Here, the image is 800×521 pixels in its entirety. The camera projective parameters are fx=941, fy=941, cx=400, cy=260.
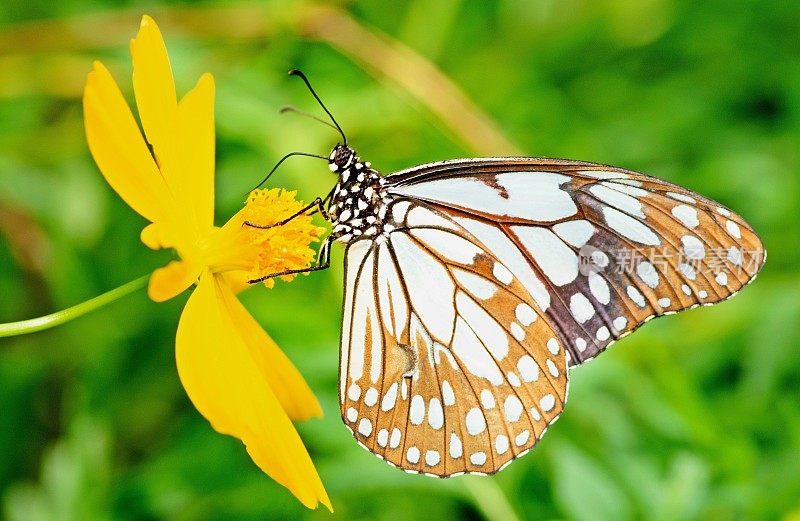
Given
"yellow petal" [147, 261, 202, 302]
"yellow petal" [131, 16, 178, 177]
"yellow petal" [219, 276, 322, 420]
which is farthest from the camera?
"yellow petal" [219, 276, 322, 420]

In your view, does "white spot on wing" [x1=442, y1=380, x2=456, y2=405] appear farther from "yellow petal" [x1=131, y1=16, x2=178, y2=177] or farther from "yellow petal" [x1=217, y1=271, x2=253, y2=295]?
"yellow petal" [x1=131, y1=16, x2=178, y2=177]

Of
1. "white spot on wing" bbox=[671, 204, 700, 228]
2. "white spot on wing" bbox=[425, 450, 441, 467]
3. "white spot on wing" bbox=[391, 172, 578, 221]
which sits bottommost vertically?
"white spot on wing" bbox=[425, 450, 441, 467]

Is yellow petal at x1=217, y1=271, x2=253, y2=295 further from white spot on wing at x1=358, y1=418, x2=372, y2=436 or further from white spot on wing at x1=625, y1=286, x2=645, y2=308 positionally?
white spot on wing at x1=625, y1=286, x2=645, y2=308

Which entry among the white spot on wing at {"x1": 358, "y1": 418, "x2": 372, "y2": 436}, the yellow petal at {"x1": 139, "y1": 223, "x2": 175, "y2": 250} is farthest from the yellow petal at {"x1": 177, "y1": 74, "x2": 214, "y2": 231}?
the white spot on wing at {"x1": 358, "y1": 418, "x2": 372, "y2": 436}

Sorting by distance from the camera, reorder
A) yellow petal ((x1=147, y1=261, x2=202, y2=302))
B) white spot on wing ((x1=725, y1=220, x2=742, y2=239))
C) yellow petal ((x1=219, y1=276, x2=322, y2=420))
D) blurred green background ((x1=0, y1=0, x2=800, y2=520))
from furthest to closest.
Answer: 1. blurred green background ((x1=0, y1=0, x2=800, y2=520))
2. white spot on wing ((x1=725, y1=220, x2=742, y2=239))
3. yellow petal ((x1=219, y1=276, x2=322, y2=420))
4. yellow petal ((x1=147, y1=261, x2=202, y2=302))

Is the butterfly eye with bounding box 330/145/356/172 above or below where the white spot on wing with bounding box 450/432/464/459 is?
above

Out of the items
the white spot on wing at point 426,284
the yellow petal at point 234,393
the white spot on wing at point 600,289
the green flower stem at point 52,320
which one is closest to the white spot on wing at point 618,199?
the white spot on wing at point 600,289

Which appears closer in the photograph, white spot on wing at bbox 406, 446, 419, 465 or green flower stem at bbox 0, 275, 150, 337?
green flower stem at bbox 0, 275, 150, 337
